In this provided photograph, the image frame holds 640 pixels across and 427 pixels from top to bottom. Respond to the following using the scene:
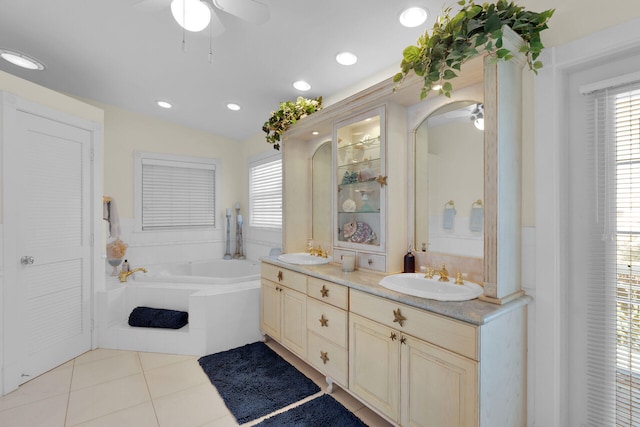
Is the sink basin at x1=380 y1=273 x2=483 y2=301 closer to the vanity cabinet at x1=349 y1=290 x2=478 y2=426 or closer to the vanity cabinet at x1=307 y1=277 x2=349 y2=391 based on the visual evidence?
the vanity cabinet at x1=349 y1=290 x2=478 y2=426

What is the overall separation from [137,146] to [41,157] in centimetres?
167

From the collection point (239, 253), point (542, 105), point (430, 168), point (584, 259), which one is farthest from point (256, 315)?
point (542, 105)

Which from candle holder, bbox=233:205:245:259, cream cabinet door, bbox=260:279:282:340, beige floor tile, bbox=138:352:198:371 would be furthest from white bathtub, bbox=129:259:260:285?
beige floor tile, bbox=138:352:198:371

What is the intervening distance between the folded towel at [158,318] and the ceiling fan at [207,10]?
2388 millimetres

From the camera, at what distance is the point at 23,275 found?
234 centimetres

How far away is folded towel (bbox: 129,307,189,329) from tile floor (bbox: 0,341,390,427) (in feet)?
0.91

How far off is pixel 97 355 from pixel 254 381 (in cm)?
156

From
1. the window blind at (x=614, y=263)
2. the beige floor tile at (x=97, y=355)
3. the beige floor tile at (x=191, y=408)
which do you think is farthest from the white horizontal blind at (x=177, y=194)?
the window blind at (x=614, y=263)

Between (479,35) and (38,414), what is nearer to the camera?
(479,35)

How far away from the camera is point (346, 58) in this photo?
2.34 metres

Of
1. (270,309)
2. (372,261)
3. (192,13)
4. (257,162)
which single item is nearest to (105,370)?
(270,309)

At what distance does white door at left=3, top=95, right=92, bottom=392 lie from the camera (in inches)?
89.0

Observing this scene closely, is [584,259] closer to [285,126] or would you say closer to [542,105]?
[542,105]

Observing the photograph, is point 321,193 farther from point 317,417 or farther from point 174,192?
point 174,192
